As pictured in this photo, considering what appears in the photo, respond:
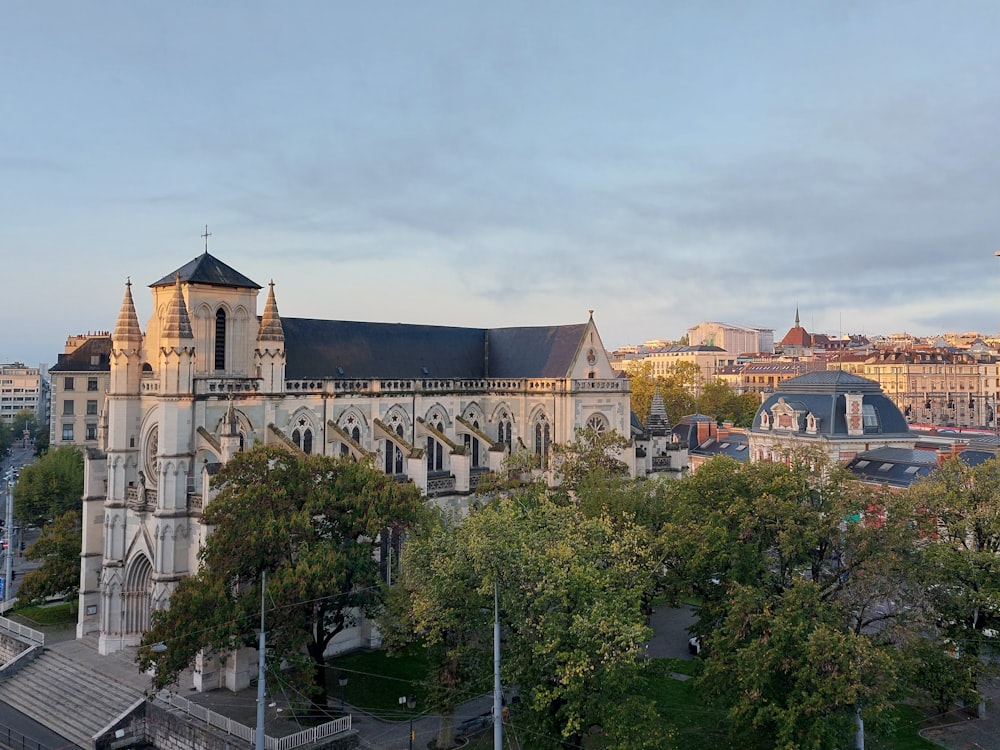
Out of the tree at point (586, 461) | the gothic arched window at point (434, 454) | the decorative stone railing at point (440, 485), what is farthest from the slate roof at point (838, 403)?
the decorative stone railing at point (440, 485)

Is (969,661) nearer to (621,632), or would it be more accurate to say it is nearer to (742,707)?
(742,707)

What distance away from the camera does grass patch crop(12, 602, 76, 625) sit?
151 feet

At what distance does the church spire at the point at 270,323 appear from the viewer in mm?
43938

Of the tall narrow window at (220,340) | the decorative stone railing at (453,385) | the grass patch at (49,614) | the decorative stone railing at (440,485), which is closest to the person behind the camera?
the tall narrow window at (220,340)

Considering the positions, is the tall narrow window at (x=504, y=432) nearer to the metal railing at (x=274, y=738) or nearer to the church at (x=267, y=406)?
the church at (x=267, y=406)

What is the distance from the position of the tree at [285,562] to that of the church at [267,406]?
514cm

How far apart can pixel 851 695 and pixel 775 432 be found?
52.0m

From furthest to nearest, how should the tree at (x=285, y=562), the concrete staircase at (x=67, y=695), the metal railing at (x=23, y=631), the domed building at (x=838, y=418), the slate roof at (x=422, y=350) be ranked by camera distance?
the domed building at (x=838, y=418) < the slate roof at (x=422, y=350) < the metal railing at (x=23, y=631) < the concrete staircase at (x=67, y=695) < the tree at (x=285, y=562)

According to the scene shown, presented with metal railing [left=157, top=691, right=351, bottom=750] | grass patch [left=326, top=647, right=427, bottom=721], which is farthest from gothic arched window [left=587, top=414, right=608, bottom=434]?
metal railing [left=157, top=691, right=351, bottom=750]

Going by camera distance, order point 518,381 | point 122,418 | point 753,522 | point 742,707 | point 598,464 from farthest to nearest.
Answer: point 518,381 < point 598,464 < point 122,418 < point 753,522 < point 742,707

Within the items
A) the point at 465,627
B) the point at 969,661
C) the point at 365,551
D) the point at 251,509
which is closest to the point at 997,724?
the point at 969,661

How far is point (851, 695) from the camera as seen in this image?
23734mm

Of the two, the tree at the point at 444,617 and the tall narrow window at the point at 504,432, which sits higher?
the tall narrow window at the point at 504,432

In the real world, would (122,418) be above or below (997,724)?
above
